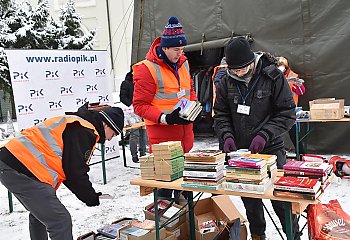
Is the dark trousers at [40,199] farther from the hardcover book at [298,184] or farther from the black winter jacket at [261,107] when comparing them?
the hardcover book at [298,184]

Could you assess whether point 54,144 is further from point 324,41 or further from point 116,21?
point 116,21

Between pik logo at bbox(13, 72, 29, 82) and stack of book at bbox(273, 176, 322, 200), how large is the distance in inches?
134

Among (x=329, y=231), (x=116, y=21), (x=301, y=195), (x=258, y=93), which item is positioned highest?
(x=116, y=21)

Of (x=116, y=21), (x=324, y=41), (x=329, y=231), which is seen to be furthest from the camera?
(x=116, y=21)

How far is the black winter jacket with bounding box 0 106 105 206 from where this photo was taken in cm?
216

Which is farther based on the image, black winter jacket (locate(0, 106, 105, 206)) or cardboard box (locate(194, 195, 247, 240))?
cardboard box (locate(194, 195, 247, 240))

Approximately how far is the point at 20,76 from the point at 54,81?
1.59ft

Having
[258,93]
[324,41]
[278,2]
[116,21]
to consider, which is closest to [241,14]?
[278,2]

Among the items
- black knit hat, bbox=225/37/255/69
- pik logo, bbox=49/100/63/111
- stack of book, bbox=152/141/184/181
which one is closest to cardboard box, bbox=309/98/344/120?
black knit hat, bbox=225/37/255/69

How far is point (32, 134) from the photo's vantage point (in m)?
2.23

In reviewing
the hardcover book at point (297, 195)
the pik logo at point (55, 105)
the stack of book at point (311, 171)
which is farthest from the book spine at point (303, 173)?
the pik logo at point (55, 105)

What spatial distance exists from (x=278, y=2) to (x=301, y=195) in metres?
4.22

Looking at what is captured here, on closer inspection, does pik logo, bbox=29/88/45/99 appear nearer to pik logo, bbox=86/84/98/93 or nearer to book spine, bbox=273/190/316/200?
pik logo, bbox=86/84/98/93

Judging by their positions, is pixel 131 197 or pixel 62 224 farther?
pixel 131 197
